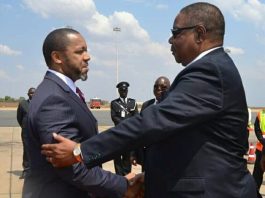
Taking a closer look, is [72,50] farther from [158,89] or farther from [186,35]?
[158,89]

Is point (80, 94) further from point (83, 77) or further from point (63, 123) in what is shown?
point (63, 123)

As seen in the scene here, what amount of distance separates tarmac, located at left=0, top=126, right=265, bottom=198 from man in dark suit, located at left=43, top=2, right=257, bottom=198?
5.50 m

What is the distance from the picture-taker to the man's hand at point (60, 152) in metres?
2.52

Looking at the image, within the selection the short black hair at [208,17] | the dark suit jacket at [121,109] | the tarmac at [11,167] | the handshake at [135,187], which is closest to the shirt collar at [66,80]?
the handshake at [135,187]

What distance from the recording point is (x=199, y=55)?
2688 mm

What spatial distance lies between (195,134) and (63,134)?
72 cm

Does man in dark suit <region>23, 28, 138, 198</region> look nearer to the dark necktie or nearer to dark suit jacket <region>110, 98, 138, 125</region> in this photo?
the dark necktie

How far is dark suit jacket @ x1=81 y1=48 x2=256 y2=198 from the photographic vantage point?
246cm

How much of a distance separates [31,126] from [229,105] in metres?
1.11

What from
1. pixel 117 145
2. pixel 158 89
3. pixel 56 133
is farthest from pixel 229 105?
pixel 158 89

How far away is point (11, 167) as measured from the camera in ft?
35.6

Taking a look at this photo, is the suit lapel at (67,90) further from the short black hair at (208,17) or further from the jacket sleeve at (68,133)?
the short black hair at (208,17)

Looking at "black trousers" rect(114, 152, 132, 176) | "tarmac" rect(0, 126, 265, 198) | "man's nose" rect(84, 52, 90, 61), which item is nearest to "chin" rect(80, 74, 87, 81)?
"man's nose" rect(84, 52, 90, 61)

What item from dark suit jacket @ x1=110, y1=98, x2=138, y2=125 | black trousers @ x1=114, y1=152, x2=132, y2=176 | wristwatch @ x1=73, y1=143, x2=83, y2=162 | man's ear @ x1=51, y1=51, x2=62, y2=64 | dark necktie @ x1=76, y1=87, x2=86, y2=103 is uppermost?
man's ear @ x1=51, y1=51, x2=62, y2=64
